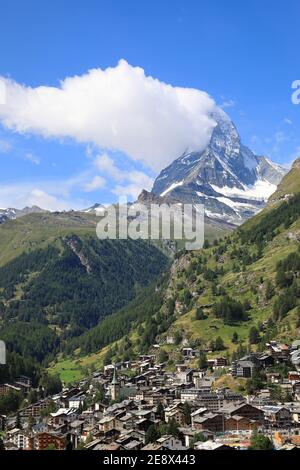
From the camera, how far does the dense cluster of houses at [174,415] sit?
117m

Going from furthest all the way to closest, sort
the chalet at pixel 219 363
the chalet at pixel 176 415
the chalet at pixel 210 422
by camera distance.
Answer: the chalet at pixel 219 363
the chalet at pixel 176 415
the chalet at pixel 210 422

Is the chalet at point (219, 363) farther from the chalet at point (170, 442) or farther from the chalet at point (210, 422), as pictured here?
the chalet at point (170, 442)

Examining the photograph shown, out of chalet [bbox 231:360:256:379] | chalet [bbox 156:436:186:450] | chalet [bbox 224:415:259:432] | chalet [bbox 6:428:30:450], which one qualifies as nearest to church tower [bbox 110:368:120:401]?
chalet [bbox 231:360:256:379]

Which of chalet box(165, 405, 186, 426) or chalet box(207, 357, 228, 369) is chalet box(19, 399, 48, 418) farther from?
chalet box(207, 357, 228, 369)

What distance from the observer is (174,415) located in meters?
142

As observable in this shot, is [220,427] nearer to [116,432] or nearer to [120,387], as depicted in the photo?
[116,432]

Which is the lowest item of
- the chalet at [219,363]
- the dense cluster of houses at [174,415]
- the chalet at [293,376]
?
the dense cluster of houses at [174,415]

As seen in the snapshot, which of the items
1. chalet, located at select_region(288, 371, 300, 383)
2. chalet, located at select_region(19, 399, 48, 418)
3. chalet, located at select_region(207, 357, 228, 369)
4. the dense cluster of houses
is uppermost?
chalet, located at select_region(207, 357, 228, 369)

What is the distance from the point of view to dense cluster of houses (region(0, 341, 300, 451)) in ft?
385

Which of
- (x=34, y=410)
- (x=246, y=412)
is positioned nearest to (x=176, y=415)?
(x=246, y=412)

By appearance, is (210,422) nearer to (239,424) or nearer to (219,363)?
(239,424)

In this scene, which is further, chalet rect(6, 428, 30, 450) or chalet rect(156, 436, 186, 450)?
chalet rect(6, 428, 30, 450)

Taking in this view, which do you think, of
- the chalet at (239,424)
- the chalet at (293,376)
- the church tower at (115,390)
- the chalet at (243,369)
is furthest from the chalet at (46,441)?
the chalet at (293,376)
